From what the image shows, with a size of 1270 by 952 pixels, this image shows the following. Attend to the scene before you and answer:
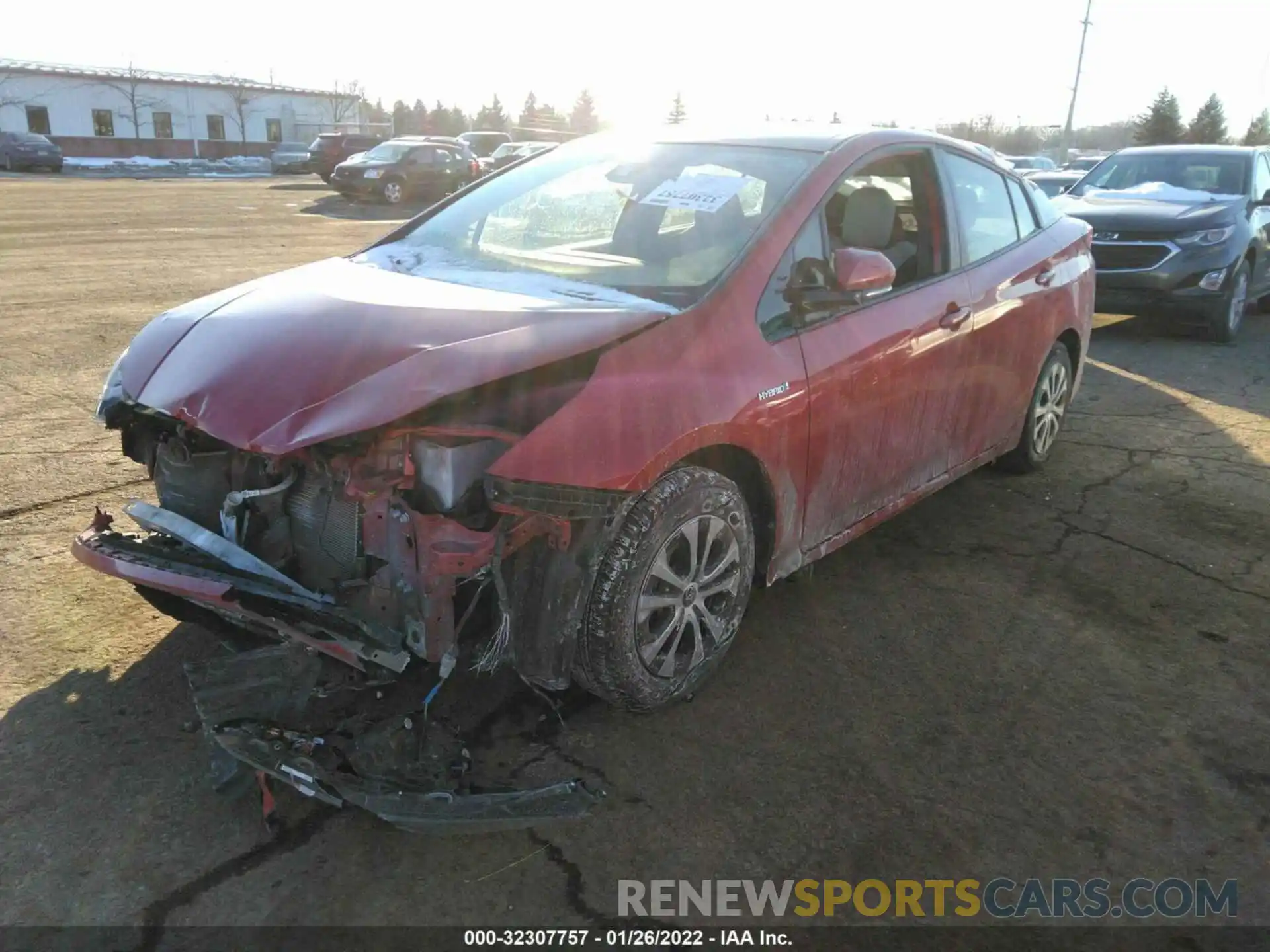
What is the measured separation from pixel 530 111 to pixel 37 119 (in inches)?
1804

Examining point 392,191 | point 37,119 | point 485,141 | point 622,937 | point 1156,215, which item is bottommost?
point 622,937

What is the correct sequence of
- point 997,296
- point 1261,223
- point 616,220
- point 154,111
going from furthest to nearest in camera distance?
point 154,111, point 1261,223, point 997,296, point 616,220

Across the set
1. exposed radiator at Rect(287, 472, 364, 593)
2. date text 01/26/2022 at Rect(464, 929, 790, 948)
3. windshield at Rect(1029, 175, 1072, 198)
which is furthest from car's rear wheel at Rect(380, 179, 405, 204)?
date text 01/26/2022 at Rect(464, 929, 790, 948)

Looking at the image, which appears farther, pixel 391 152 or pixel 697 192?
pixel 391 152

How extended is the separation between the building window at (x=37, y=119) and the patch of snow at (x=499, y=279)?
57.9 metres

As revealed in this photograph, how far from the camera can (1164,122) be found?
4472 cm

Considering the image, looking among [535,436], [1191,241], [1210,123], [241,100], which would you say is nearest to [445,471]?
[535,436]

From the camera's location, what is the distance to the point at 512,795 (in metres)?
2.49

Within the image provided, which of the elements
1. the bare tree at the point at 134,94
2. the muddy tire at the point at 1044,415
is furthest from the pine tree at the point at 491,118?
the muddy tire at the point at 1044,415

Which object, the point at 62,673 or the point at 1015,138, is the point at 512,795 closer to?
Result: the point at 62,673

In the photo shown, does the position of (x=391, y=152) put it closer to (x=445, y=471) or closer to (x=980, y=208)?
(x=980, y=208)

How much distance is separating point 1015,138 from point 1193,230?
205 ft

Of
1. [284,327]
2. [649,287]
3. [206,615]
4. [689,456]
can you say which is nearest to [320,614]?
[206,615]

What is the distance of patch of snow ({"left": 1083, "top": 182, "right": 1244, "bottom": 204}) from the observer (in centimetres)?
951
